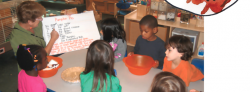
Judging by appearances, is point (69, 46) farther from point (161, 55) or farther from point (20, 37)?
point (161, 55)

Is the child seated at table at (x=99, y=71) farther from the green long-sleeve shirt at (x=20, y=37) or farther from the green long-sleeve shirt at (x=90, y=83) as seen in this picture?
the green long-sleeve shirt at (x=20, y=37)

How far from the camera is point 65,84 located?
145cm

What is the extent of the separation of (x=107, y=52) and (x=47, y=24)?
3.27 feet

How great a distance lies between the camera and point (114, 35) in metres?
1.81

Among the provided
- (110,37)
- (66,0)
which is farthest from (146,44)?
(66,0)

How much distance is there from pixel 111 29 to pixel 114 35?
76 mm

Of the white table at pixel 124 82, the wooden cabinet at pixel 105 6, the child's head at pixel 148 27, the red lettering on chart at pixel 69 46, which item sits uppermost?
the wooden cabinet at pixel 105 6

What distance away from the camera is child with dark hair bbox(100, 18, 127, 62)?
175 cm

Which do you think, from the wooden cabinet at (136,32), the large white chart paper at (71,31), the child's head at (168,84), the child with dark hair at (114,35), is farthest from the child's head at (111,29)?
the wooden cabinet at (136,32)

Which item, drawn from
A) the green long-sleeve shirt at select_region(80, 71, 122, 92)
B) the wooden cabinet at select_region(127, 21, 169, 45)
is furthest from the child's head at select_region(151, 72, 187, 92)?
the wooden cabinet at select_region(127, 21, 169, 45)

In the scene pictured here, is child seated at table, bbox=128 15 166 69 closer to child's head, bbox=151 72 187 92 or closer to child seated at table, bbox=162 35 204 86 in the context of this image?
child seated at table, bbox=162 35 204 86

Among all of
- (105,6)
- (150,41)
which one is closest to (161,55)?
(150,41)

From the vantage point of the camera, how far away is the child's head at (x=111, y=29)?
1.75 metres

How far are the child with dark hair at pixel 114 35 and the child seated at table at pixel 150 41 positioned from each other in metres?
0.12
